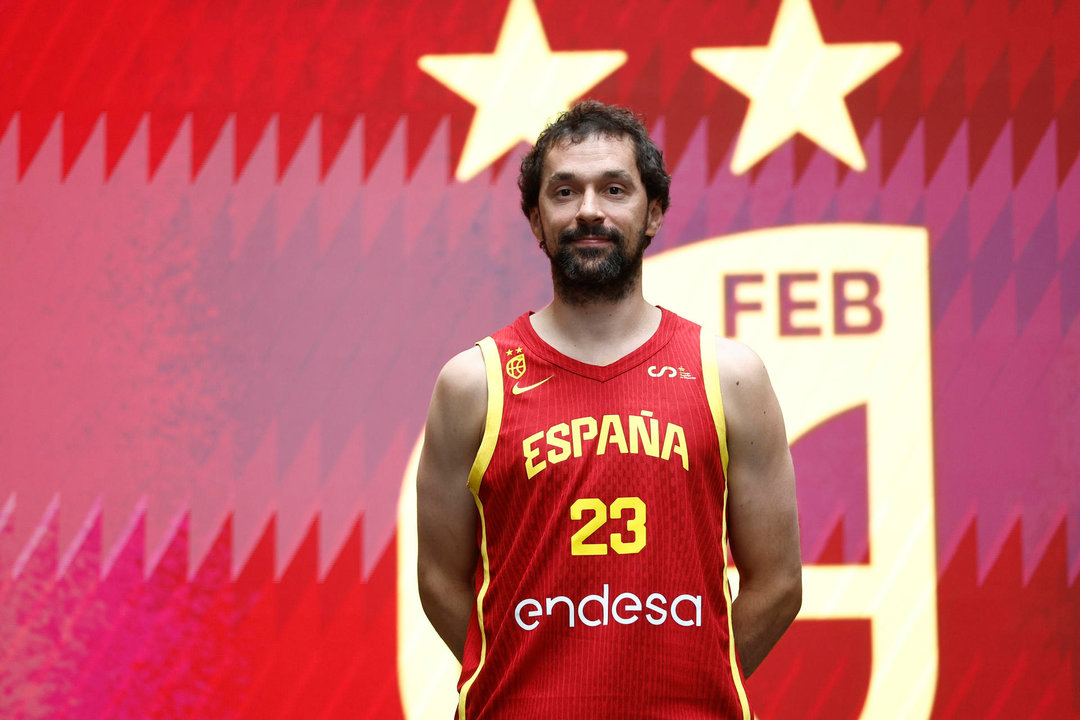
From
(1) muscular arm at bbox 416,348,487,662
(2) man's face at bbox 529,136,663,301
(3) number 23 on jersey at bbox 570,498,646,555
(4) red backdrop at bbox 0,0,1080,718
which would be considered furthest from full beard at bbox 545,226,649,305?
(4) red backdrop at bbox 0,0,1080,718

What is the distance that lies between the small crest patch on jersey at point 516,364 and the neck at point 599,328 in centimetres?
5

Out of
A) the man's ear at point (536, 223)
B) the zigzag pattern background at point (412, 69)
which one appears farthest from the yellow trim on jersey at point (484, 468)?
the zigzag pattern background at point (412, 69)

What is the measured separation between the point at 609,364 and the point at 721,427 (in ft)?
0.64

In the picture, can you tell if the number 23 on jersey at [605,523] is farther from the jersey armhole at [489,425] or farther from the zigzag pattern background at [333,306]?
the zigzag pattern background at [333,306]

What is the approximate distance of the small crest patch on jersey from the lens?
1.54 meters

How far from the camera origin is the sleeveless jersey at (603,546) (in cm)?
140

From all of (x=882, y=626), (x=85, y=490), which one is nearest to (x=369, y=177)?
(x=85, y=490)

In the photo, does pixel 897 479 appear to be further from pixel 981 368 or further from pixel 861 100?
pixel 861 100

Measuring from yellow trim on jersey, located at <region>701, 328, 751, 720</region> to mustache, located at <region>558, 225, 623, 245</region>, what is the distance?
0.22m

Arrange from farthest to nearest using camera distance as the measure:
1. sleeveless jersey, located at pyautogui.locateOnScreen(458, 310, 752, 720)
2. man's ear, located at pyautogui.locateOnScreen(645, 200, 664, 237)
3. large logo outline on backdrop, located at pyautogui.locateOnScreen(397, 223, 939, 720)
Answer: large logo outline on backdrop, located at pyautogui.locateOnScreen(397, 223, 939, 720)
man's ear, located at pyautogui.locateOnScreen(645, 200, 664, 237)
sleeveless jersey, located at pyautogui.locateOnScreen(458, 310, 752, 720)

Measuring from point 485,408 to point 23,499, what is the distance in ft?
5.79

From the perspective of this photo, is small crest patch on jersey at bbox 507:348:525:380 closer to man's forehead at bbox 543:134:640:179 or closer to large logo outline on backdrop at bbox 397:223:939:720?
man's forehead at bbox 543:134:640:179

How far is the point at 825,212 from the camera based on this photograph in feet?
8.55

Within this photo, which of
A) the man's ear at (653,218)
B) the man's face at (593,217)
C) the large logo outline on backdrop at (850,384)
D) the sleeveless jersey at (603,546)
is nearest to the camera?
the sleeveless jersey at (603,546)
